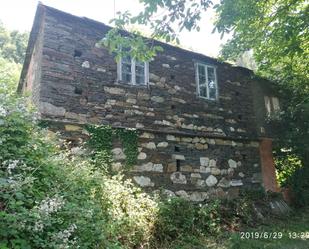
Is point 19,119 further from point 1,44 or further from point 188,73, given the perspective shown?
point 1,44

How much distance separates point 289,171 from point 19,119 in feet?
32.1

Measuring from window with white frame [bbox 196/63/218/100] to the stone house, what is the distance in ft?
0.11

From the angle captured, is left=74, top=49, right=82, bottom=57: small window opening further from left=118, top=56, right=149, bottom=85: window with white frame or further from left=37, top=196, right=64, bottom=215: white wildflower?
left=37, top=196, right=64, bottom=215: white wildflower

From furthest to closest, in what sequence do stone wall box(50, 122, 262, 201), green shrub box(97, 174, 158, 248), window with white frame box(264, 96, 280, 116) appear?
window with white frame box(264, 96, 280, 116) → stone wall box(50, 122, 262, 201) → green shrub box(97, 174, 158, 248)

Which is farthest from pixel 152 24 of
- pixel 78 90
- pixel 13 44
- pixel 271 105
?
pixel 13 44

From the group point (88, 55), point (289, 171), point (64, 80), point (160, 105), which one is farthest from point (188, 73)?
point (289, 171)

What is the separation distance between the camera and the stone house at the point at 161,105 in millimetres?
7594

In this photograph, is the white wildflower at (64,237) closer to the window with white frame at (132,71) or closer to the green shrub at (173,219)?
the green shrub at (173,219)

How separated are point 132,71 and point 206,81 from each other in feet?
8.69

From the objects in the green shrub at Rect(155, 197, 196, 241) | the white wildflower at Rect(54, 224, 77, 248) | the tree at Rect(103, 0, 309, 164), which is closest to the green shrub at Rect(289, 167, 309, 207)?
the tree at Rect(103, 0, 309, 164)

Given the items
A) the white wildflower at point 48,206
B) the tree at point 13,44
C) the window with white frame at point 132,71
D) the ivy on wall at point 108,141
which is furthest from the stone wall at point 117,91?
the tree at point 13,44

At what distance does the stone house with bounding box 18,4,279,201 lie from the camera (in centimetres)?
759

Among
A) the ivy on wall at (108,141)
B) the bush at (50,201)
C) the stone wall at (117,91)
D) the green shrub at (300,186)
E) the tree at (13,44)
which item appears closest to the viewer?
the bush at (50,201)

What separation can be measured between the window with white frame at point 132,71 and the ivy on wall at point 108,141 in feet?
4.84
